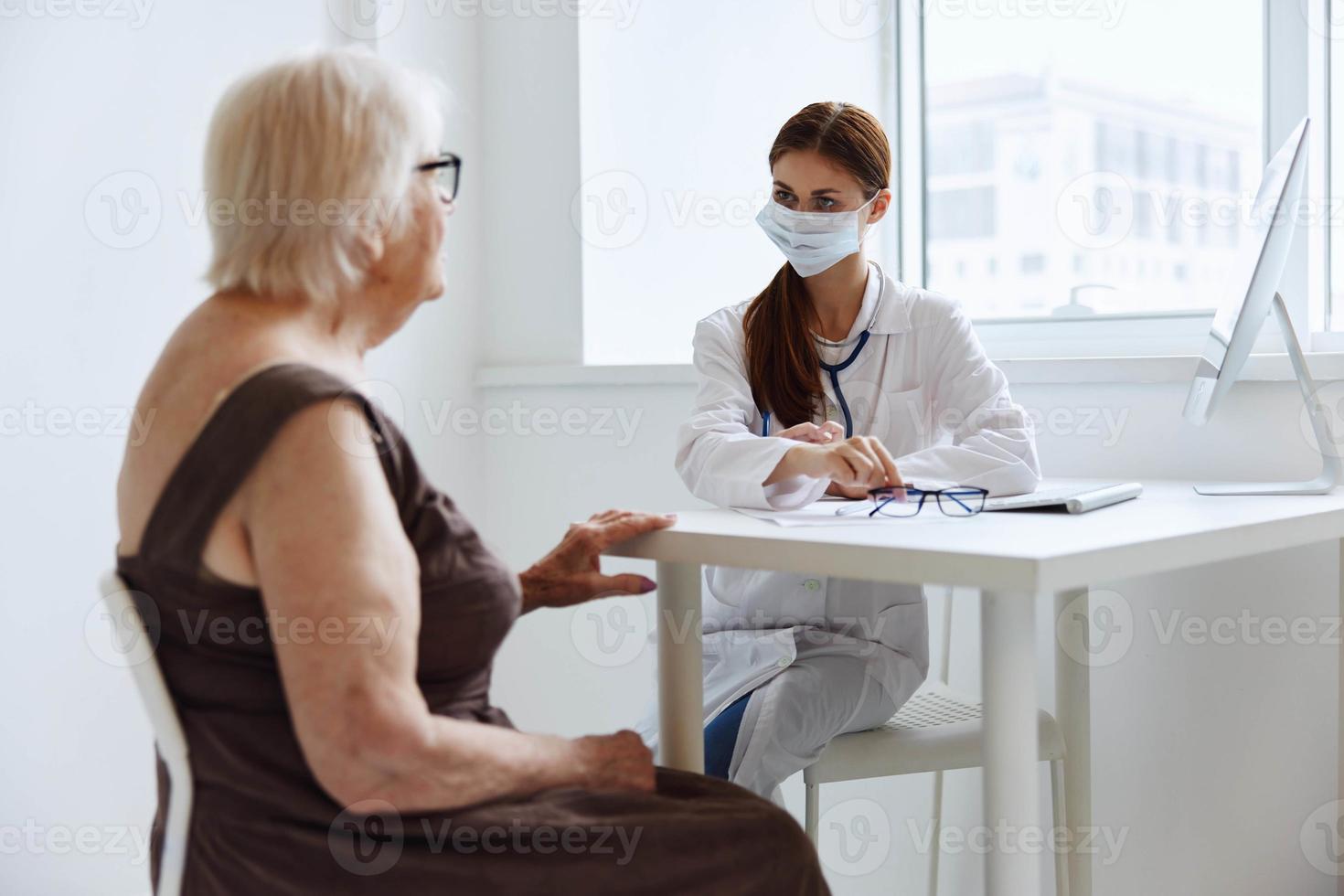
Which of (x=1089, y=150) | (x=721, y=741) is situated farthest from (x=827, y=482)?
(x=1089, y=150)

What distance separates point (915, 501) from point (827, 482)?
11cm

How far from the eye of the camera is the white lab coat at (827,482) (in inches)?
62.0

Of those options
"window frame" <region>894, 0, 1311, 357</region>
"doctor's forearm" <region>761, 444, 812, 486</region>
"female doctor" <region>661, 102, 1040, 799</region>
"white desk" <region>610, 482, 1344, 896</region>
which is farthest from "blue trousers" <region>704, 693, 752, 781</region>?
"window frame" <region>894, 0, 1311, 357</region>

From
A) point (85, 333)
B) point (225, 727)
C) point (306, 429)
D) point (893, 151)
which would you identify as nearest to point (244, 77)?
point (306, 429)

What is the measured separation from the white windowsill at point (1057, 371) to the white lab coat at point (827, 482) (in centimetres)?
26

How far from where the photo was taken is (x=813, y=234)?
5.74 feet

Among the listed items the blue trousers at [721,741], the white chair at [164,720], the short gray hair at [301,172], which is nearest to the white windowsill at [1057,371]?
the blue trousers at [721,741]

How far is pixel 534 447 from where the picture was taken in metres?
2.74

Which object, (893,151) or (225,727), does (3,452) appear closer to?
(225,727)

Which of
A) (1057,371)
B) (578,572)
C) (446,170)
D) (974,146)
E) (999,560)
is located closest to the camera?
(999,560)

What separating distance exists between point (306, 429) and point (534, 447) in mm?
1804

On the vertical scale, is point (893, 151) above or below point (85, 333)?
above

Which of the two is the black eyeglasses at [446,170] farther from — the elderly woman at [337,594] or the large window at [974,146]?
the large window at [974,146]

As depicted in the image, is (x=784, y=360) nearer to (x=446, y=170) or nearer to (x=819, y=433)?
(x=819, y=433)
